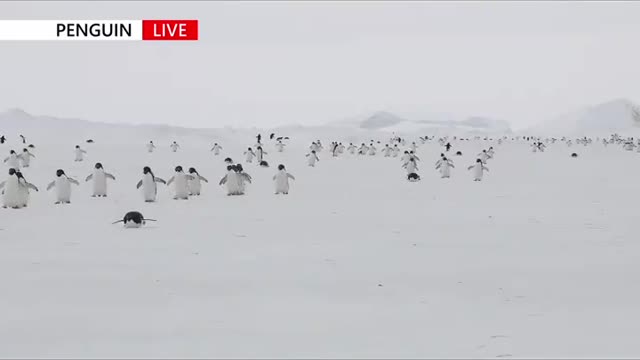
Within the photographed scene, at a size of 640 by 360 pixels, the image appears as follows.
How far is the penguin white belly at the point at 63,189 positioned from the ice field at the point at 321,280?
0.52 metres

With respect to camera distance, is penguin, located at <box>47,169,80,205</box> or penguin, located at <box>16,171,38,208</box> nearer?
penguin, located at <box>16,171,38,208</box>

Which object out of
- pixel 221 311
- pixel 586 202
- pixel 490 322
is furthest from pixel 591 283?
pixel 586 202

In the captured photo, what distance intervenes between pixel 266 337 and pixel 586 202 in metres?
15.9

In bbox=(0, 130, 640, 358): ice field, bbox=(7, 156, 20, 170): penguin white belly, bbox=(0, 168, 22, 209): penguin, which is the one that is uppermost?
bbox=(7, 156, 20, 170): penguin white belly

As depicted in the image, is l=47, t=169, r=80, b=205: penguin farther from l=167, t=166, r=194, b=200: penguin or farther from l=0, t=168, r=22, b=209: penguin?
l=167, t=166, r=194, b=200: penguin

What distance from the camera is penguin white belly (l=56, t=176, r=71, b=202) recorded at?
65.4ft

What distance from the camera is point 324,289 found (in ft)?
29.5

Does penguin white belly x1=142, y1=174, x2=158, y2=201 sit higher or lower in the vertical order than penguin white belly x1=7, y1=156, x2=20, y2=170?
lower

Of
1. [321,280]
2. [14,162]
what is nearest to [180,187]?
[321,280]

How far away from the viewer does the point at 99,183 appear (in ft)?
73.0

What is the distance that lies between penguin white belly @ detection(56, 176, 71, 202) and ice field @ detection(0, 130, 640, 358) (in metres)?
0.52

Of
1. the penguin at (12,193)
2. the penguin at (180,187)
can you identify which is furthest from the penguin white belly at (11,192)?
the penguin at (180,187)

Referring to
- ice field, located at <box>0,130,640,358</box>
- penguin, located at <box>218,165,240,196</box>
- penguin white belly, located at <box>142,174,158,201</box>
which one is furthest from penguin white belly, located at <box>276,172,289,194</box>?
penguin white belly, located at <box>142,174,158,201</box>

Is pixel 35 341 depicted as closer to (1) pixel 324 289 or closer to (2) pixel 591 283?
(1) pixel 324 289
